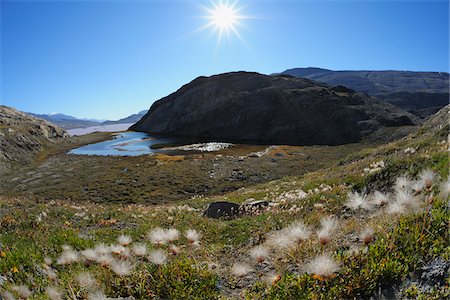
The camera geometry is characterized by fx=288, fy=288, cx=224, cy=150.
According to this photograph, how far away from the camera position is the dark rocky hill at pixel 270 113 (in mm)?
105188

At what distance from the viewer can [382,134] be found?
95.5 meters

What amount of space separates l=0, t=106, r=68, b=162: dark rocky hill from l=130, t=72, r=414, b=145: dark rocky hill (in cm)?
5016

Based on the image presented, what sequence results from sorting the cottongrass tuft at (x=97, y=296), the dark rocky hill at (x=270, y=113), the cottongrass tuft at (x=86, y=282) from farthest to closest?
1. the dark rocky hill at (x=270, y=113)
2. the cottongrass tuft at (x=86, y=282)
3. the cottongrass tuft at (x=97, y=296)

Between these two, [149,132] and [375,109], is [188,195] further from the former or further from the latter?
[149,132]

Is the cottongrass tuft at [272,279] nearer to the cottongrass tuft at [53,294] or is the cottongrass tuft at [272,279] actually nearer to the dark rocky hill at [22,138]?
the cottongrass tuft at [53,294]

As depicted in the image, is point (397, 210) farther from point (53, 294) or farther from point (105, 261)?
point (53, 294)

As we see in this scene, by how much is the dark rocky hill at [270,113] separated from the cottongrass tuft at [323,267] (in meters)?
98.3

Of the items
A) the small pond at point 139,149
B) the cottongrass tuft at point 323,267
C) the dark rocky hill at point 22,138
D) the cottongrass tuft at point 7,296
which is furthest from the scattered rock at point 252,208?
the dark rocky hill at point 22,138

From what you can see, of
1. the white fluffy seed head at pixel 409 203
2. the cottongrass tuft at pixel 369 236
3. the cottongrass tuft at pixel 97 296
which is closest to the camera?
the cottongrass tuft at pixel 97 296

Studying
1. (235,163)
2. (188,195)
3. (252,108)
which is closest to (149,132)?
(252,108)

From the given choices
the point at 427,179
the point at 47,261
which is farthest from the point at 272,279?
the point at 47,261

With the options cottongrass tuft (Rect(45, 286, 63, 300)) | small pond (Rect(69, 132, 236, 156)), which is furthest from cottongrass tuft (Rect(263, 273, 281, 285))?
small pond (Rect(69, 132, 236, 156))

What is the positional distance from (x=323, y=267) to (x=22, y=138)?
10803 centimetres

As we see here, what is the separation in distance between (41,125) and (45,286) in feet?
457
